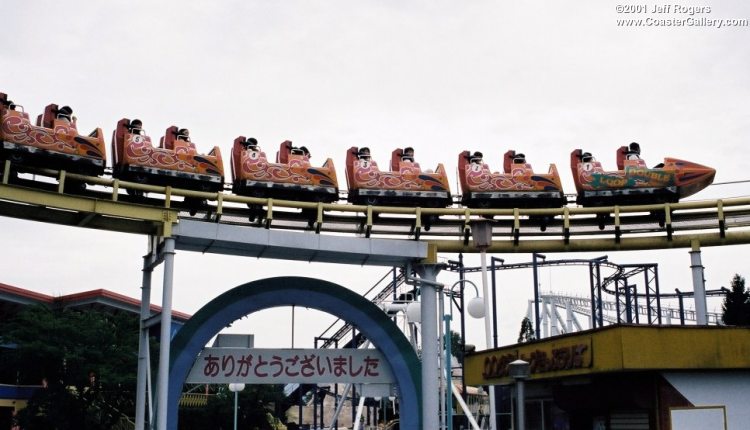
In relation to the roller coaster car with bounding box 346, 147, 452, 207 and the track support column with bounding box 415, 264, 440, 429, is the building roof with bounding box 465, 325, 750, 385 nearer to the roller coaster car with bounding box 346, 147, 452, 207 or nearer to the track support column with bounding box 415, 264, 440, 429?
the track support column with bounding box 415, 264, 440, 429

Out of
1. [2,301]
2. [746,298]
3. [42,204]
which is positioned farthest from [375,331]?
[746,298]

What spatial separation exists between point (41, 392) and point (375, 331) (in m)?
22.7

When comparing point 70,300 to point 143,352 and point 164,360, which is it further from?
point 164,360

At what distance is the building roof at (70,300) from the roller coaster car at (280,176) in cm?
2618

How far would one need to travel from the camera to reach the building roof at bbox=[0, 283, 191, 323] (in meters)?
46.3

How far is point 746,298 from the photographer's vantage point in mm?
50344

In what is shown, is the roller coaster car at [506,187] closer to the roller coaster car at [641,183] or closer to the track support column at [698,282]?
the roller coaster car at [641,183]

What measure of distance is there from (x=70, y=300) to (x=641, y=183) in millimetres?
34334

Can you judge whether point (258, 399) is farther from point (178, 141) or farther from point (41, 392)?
point (178, 141)

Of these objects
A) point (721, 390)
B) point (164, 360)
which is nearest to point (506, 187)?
point (721, 390)

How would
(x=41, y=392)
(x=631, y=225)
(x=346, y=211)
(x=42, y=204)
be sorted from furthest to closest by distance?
(x=41, y=392), (x=631, y=225), (x=346, y=211), (x=42, y=204)

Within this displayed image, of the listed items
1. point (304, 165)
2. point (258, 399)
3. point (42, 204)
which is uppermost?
point (304, 165)

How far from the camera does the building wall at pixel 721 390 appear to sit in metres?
16.4

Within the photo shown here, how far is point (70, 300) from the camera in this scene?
48.8 m
